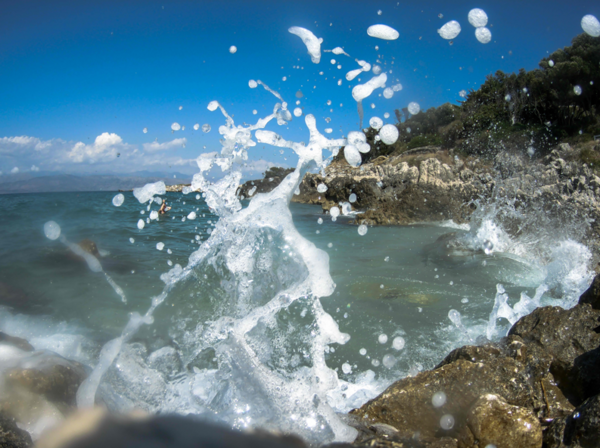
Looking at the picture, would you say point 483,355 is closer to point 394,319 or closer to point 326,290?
point 326,290

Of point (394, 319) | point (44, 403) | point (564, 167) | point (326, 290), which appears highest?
point (564, 167)

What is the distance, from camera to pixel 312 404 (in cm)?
239

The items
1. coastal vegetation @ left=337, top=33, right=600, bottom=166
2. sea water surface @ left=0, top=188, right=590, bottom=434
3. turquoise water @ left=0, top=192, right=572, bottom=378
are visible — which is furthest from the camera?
coastal vegetation @ left=337, top=33, right=600, bottom=166

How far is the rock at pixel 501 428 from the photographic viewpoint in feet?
6.35

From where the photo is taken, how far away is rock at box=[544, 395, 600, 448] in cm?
170

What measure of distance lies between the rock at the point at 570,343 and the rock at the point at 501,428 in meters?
0.63

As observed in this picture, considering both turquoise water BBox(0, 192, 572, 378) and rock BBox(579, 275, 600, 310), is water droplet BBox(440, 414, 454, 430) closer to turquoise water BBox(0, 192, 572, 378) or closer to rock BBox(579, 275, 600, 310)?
turquoise water BBox(0, 192, 572, 378)

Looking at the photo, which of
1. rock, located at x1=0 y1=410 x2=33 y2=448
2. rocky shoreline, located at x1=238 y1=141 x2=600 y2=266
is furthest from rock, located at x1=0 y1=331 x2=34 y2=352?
rocky shoreline, located at x1=238 y1=141 x2=600 y2=266

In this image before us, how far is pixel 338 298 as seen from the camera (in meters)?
5.13

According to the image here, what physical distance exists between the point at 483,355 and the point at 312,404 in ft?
4.09

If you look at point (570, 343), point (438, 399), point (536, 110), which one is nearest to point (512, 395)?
point (438, 399)

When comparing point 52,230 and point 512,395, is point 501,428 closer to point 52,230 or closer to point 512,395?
point 512,395

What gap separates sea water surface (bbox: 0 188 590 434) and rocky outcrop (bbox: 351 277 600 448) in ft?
2.37

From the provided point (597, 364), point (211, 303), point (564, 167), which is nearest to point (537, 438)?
point (597, 364)
